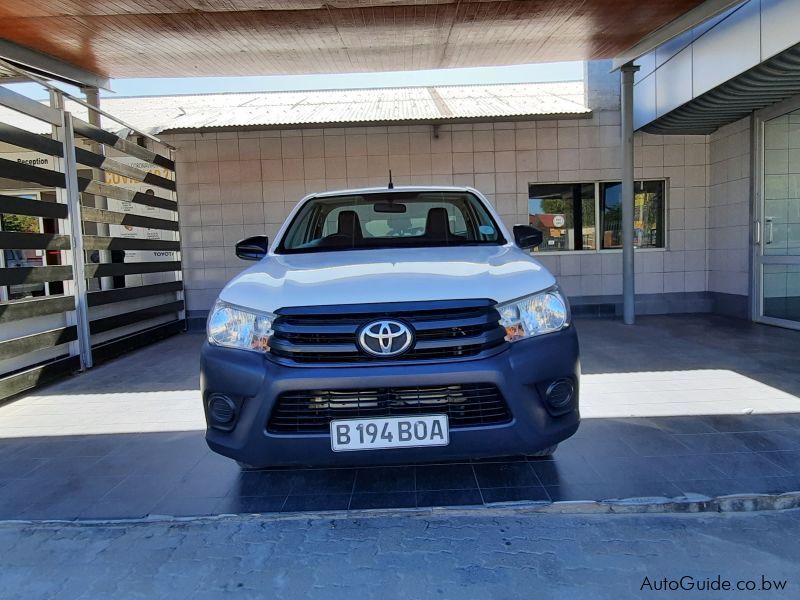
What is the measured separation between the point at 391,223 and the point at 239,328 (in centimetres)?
203

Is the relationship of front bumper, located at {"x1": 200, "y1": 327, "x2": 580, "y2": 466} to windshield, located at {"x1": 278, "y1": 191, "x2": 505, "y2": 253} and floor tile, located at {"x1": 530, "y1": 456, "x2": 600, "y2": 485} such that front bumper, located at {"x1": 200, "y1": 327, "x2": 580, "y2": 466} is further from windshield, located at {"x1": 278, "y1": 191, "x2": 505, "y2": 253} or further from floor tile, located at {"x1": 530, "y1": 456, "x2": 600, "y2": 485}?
windshield, located at {"x1": 278, "y1": 191, "x2": 505, "y2": 253}

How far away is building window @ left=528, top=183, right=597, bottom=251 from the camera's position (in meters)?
8.77

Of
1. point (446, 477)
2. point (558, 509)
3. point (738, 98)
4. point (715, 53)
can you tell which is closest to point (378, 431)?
point (446, 477)

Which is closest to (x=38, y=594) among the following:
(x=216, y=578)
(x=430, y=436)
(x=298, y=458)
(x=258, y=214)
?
(x=216, y=578)

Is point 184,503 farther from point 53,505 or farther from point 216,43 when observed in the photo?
point 216,43

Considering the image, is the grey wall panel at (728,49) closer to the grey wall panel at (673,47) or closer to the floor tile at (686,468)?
the grey wall panel at (673,47)

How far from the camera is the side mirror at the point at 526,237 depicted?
3.47m

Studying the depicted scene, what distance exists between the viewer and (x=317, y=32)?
6.01 metres

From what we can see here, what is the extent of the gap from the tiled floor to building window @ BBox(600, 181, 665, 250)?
3.95 metres

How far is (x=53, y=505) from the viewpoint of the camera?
2.79 m

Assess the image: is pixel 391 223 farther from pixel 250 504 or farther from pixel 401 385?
pixel 250 504

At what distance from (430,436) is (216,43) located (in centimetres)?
587

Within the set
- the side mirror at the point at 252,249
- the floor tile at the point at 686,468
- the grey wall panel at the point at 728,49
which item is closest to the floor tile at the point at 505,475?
the floor tile at the point at 686,468

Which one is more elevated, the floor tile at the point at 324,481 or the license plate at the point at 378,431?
the license plate at the point at 378,431
